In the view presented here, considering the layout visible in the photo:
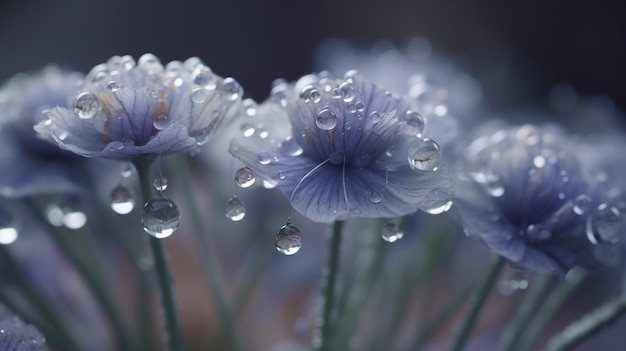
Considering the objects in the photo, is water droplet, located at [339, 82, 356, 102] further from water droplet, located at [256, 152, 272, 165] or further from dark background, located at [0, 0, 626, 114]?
dark background, located at [0, 0, 626, 114]

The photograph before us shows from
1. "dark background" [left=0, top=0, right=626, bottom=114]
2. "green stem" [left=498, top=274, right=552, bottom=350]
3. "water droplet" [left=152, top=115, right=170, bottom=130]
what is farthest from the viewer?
"dark background" [left=0, top=0, right=626, bottom=114]

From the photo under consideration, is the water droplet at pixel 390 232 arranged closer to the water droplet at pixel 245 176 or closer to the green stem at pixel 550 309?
the water droplet at pixel 245 176

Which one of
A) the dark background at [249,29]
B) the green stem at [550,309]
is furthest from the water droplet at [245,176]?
the dark background at [249,29]

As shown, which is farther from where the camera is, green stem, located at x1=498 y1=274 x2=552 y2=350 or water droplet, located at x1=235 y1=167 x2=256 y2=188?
green stem, located at x1=498 y1=274 x2=552 y2=350

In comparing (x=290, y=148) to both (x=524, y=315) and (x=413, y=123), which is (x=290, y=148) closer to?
(x=413, y=123)

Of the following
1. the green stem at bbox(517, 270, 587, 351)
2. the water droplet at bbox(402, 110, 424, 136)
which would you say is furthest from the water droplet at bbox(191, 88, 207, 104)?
the green stem at bbox(517, 270, 587, 351)

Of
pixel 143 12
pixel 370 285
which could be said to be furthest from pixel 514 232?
pixel 143 12

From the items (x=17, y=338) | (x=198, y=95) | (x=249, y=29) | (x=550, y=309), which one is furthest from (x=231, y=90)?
(x=249, y=29)
